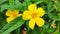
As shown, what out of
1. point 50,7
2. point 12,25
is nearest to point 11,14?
point 12,25

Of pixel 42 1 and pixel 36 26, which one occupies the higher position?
pixel 42 1

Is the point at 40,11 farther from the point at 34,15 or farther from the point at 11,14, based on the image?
the point at 11,14

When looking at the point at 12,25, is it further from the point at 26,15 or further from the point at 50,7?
the point at 50,7

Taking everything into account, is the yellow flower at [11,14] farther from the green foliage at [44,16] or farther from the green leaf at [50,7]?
the green leaf at [50,7]

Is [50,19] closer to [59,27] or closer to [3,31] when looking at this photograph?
[59,27]

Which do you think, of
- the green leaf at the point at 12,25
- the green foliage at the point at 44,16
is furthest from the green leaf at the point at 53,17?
the green leaf at the point at 12,25

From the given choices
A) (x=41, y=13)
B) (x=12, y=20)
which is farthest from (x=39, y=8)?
(x=12, y=20)

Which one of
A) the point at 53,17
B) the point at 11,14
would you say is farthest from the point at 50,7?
the point at 11,14

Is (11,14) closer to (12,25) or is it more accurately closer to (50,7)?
(12,25)
